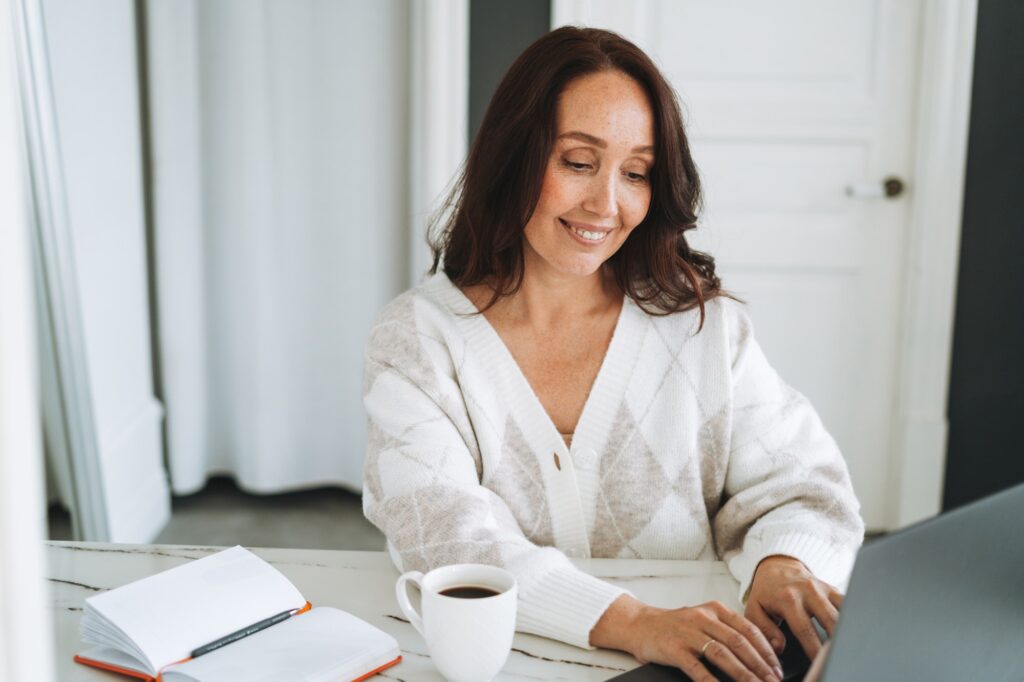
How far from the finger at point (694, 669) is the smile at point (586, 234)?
24.3 inches

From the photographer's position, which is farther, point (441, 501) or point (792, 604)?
point (441, 501)

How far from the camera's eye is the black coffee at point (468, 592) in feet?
2.98

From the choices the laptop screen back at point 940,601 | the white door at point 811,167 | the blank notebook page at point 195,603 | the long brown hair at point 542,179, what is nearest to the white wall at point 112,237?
the white door at point 811,167

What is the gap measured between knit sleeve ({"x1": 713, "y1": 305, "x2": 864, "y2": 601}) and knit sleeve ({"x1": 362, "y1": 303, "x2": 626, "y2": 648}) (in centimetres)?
21

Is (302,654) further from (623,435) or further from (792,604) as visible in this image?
(623,435)

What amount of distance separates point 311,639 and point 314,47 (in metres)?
2.35

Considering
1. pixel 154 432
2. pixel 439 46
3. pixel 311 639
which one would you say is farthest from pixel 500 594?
pixel 154 432

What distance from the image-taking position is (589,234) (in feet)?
4.50

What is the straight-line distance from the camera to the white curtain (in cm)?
293

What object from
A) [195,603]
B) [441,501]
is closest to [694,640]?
[441,501]

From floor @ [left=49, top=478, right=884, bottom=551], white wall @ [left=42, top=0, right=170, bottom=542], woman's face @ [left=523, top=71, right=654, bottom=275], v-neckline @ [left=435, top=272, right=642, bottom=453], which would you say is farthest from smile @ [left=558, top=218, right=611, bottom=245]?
floor @ [left=49, top=478, right=884, bottom=551]

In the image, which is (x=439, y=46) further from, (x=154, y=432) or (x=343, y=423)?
(x=154, y=432)

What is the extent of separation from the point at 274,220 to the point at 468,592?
2289mm

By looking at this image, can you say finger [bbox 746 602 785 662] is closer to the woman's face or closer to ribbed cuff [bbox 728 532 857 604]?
ribbed cuff [bbox 728 532 857 604]
